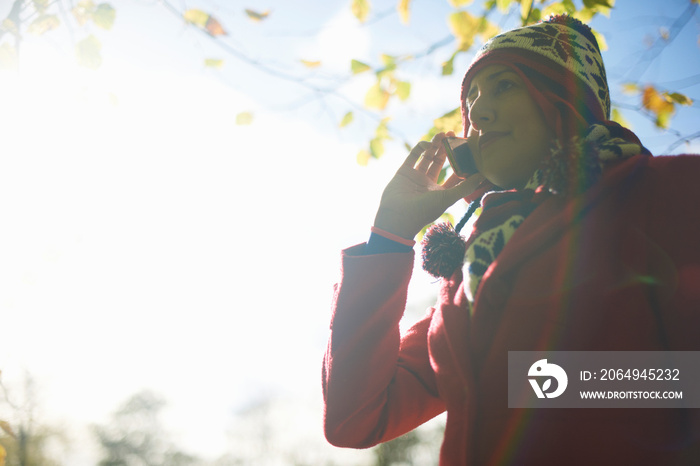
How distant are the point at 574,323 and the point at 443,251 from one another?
1.58 ft

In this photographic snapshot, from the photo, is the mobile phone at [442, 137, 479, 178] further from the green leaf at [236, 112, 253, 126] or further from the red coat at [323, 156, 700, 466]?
the green leaf at [236, 112, 253, 126]

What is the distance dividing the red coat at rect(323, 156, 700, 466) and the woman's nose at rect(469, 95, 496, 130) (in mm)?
364

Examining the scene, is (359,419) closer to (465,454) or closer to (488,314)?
(465,454)

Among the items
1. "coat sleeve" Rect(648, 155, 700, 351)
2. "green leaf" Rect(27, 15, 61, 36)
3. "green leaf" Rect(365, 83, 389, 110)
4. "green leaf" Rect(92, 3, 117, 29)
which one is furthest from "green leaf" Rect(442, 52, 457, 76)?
"green leaf" Rect(27, 15, 61, 36)

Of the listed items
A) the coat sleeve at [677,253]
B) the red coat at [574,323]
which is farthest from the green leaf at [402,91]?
the coat sleeve at [677,253]

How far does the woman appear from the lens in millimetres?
863

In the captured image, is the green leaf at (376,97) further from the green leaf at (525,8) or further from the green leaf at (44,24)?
the green leaf at (44,24)

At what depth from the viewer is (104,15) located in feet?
8.07

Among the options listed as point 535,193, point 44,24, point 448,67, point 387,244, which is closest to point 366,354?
point 387,244

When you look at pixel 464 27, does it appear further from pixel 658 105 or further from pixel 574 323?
pixel 574 323

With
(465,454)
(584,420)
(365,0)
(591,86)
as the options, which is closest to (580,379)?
(584,420)

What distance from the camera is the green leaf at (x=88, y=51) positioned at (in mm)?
2521

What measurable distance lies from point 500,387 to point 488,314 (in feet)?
0.59

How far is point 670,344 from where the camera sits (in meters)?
0.86
